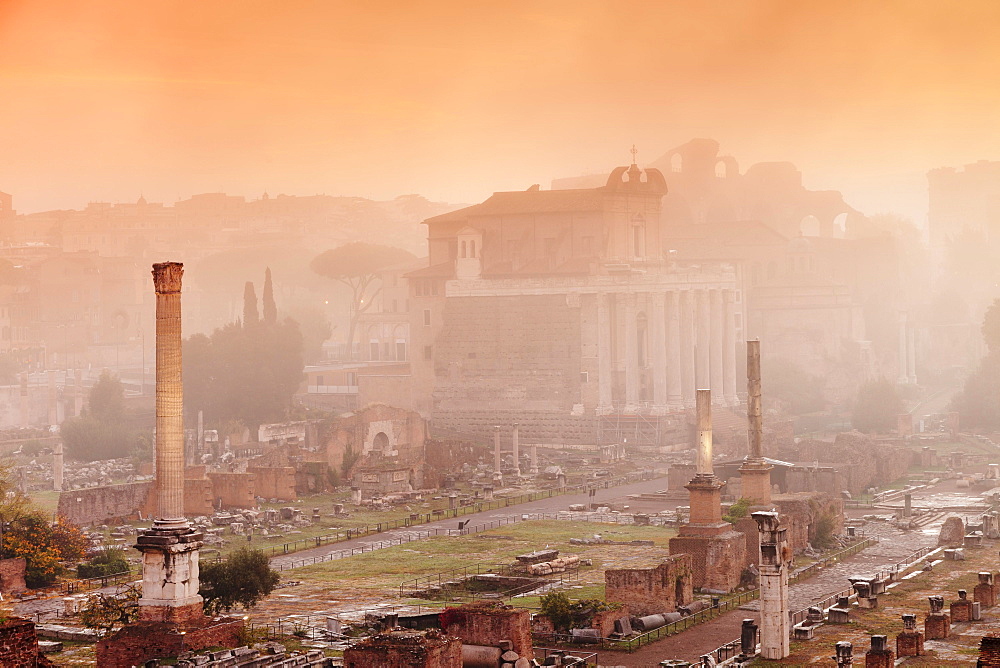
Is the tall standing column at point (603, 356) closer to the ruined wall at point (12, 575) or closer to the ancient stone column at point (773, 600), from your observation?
the ruined wall at point (12, 575)

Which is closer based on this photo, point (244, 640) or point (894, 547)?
point (244, 640)

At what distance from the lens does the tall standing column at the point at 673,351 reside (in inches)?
1948

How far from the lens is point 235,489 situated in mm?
32375

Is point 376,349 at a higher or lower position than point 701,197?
lower

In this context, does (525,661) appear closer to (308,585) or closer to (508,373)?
(308,585)

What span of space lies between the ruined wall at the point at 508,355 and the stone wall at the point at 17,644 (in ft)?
126

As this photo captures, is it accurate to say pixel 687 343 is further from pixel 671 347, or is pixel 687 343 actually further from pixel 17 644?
pixel 17 644

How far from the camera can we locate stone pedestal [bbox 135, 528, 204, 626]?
57.1ft

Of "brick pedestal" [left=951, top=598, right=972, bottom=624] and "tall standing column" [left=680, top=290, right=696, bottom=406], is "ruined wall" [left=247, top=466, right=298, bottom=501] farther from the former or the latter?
"tall standing column" [left=680, top=290, right=696, bottom=406]

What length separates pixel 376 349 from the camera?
2680 inches

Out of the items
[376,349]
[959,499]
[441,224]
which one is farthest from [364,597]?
[376,349]

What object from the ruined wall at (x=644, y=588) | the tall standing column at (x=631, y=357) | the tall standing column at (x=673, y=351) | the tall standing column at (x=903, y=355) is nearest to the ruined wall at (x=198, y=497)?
the ruined wall at (x=644, y=588)

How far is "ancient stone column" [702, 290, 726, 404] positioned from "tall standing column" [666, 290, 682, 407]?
183cm

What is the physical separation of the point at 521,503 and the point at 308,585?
1155cm
